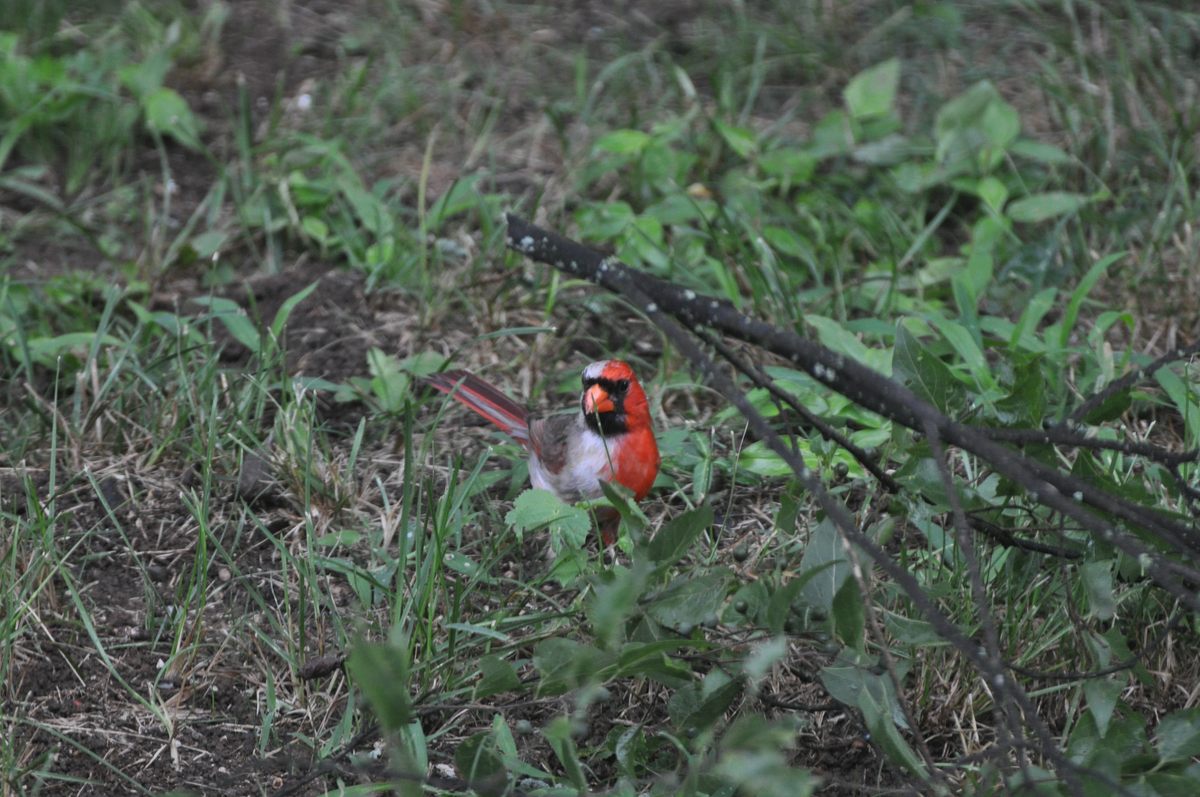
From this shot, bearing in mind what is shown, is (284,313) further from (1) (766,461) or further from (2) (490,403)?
(1) (766,461)

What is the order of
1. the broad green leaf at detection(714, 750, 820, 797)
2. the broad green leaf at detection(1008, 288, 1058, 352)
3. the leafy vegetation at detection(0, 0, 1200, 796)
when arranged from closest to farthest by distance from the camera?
the broad green leaf at detection(714, 750, 820, 797) < the leafy vegetation at detection(0, 0, 1200, 796) < the broad green leaf at detection(1008, 288, 1058, 352)

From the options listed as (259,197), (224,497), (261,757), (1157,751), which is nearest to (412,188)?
(259,197)

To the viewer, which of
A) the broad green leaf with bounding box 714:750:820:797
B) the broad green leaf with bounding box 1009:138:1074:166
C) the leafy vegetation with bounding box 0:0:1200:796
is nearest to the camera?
the broad green leaf with bounding box 714:750:820:797

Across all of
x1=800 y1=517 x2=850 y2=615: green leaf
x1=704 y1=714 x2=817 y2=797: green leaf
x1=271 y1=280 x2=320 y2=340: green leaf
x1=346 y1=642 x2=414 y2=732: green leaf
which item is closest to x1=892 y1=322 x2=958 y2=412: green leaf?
x1=800 y1=517 x2=850 y2=615: green leaf

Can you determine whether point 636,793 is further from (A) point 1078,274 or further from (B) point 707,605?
(A) point 1078,274

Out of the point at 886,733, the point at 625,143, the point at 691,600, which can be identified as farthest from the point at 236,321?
the point at 886,733

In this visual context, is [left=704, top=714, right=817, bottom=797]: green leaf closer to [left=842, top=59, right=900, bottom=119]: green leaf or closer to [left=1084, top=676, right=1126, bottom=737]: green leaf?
[left=1084, top=676, right=1126, bottom=737]: green leaf

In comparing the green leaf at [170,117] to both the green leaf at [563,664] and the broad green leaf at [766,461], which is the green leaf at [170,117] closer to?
the broad green leaf at [766,461]

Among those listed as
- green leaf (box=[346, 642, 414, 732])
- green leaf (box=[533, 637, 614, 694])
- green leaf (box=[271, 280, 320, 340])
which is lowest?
green leaf (box=[271, 280, 320, 340])

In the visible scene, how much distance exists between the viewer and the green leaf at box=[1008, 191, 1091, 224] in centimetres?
457

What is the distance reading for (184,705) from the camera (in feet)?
9.64

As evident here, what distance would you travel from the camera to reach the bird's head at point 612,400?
3652mm

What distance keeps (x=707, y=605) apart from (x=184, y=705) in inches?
46.3

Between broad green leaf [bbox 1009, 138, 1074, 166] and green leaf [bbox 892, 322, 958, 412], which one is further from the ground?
green leaf [bbox 892, 322, 958, 412]
